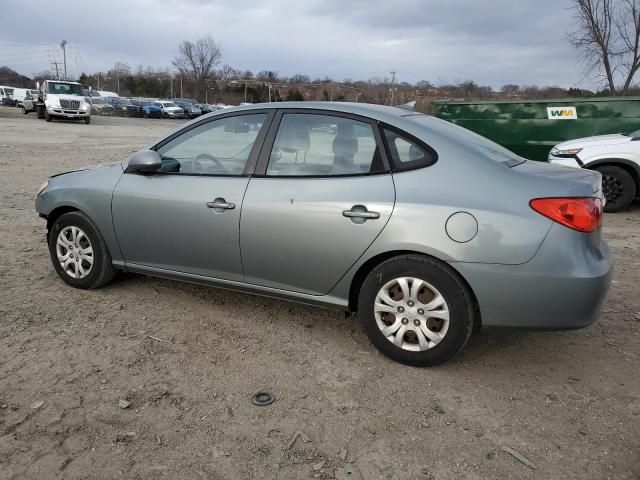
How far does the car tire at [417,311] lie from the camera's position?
9.86ft

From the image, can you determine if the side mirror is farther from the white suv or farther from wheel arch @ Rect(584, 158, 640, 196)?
wheel arch @ Rect(584, 158, 640, 196)

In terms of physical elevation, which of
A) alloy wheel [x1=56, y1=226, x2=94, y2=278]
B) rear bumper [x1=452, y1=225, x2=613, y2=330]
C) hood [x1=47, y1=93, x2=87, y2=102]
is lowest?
alloy wheel [x1=56, y1=226, x2=94, y2=278]

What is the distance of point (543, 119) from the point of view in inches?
443

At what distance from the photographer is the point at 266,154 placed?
356 cm

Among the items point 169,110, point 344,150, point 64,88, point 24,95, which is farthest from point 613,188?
point 24,95

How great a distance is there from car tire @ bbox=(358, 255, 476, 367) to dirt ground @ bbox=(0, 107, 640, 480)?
0.15 meters

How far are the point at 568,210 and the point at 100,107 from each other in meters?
48.7

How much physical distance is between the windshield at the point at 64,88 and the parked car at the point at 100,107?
1408 cm

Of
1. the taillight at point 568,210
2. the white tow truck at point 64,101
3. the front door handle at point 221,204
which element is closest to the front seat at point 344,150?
the front door handle at point 221,204

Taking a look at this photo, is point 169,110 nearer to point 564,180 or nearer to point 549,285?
point 564,180

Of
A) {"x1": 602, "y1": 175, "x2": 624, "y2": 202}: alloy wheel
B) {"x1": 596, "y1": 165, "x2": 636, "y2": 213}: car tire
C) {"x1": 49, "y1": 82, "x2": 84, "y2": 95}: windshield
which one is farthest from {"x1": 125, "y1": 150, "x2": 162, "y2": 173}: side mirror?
{"x1": 49, "y1": 82, "x2": 84, "y2": 95}: windshield

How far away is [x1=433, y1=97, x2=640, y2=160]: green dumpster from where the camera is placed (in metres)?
10.4

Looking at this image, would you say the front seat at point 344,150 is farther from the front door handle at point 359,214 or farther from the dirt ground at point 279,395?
the dirt ground at point 279,395

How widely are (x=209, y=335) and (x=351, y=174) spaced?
148cm
